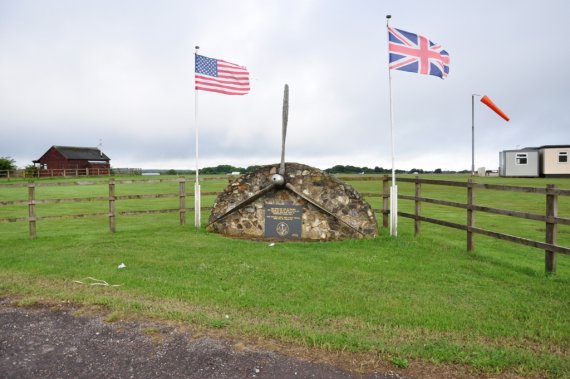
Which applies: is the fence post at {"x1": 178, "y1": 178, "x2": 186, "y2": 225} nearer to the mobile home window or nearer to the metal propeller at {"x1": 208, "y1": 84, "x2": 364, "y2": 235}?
the metal propeller at {"x1": 208, "y1": 84, "x2": 364, "y2": 235}

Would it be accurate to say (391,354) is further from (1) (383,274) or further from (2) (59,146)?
(2) (59,146)

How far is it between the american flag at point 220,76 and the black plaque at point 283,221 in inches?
178

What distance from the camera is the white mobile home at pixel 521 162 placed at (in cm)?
4512

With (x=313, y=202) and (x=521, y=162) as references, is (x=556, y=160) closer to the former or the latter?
(x=521, y=162)

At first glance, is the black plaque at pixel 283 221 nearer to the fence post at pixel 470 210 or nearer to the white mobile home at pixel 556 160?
the fence post at pixel 470 210

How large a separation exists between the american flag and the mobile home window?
42.3 meters

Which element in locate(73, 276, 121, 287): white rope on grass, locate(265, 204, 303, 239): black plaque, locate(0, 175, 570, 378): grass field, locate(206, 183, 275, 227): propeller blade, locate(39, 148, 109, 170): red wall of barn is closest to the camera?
locate(0, 175, 570, 378): grass field

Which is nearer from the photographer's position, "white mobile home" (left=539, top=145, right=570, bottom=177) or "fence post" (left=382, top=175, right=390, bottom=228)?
"fence post" (left=382, top=175, right=390, bottom=228)

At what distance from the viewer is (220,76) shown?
13.7 metres

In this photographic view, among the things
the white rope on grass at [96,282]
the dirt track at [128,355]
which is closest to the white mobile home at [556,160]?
the white rope on grass at [96,282]

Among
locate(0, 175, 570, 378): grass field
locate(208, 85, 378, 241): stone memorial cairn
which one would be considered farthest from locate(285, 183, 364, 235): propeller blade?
locate(0, 175, 570, 378): grass field

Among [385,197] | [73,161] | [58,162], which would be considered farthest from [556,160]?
[58,162]

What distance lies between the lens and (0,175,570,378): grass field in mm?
4516

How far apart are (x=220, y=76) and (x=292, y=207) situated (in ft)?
17.5
